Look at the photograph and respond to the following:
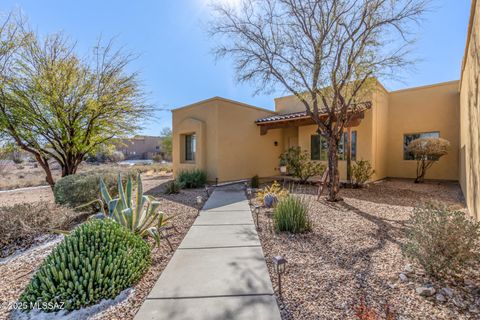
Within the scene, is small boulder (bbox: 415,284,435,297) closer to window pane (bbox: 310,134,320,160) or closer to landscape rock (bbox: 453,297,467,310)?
landscape rock (bbox: 453,297,467,310)

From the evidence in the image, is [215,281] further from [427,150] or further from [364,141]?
[427,150]

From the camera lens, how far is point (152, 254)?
3.65 metres

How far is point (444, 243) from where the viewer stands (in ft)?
8.68

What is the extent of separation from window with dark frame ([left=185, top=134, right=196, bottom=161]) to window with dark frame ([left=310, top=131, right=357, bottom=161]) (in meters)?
6.47

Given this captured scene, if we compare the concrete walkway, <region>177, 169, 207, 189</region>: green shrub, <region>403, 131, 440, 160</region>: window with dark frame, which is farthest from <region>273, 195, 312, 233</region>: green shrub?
<region>403, 131, 440, 160</region>: window with dark frame

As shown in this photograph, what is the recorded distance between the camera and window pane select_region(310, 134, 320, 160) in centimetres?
1165

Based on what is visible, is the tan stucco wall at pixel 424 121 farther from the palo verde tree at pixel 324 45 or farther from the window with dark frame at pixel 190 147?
the window with dark frame at pixel 190 147

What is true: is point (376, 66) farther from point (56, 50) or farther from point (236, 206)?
point (56, 50)

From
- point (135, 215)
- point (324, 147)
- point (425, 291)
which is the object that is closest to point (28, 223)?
point (135, 215)

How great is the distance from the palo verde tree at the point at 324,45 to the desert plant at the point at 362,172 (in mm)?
2607

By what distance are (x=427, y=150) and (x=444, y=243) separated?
941 cm

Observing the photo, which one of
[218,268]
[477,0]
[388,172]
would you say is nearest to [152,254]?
[218,268]

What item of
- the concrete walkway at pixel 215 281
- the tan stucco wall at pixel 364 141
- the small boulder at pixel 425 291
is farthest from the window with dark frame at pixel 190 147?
the small boulder at pixel 425 291

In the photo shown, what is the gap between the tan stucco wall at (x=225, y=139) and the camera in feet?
35.8
